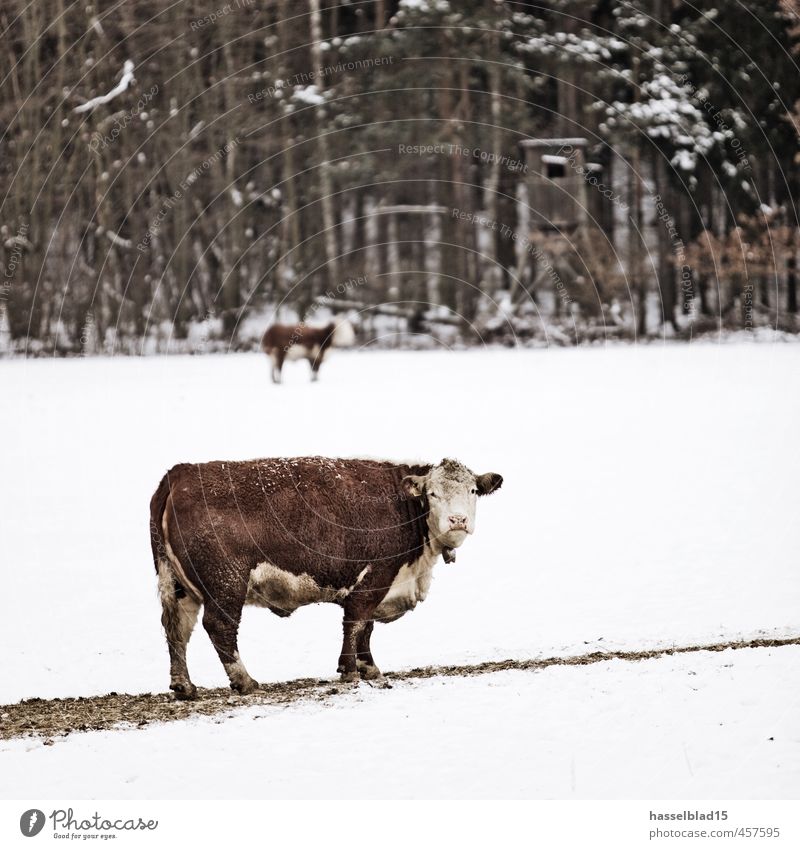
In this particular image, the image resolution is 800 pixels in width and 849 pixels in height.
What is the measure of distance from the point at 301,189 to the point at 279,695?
27718 mm

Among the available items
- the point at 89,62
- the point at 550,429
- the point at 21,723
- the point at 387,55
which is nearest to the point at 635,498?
the point at 550,429

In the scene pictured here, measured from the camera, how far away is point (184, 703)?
32.5 ft

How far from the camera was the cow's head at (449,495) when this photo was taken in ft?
33.0

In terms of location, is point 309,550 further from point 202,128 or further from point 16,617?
point 202,128

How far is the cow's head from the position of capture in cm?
1007

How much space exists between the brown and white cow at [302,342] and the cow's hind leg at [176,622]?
18.9m

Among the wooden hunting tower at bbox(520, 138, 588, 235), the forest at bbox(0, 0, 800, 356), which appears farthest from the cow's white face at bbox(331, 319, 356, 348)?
the wooden hunting tower at bbox(520, 138, 588, 235)

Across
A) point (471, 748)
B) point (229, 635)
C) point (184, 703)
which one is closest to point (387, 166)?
point (229, 635)

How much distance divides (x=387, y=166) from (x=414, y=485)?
2646 centimetres

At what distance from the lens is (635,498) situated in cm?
2058

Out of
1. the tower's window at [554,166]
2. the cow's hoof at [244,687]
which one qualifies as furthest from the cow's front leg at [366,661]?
the tower's window at [554,166]

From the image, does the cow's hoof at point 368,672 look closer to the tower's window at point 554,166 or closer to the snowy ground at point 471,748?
the snowy ground at point 471,748

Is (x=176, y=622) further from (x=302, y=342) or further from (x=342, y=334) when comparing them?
(x=342, y=334)

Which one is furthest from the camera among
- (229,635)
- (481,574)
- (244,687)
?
(481,574)
